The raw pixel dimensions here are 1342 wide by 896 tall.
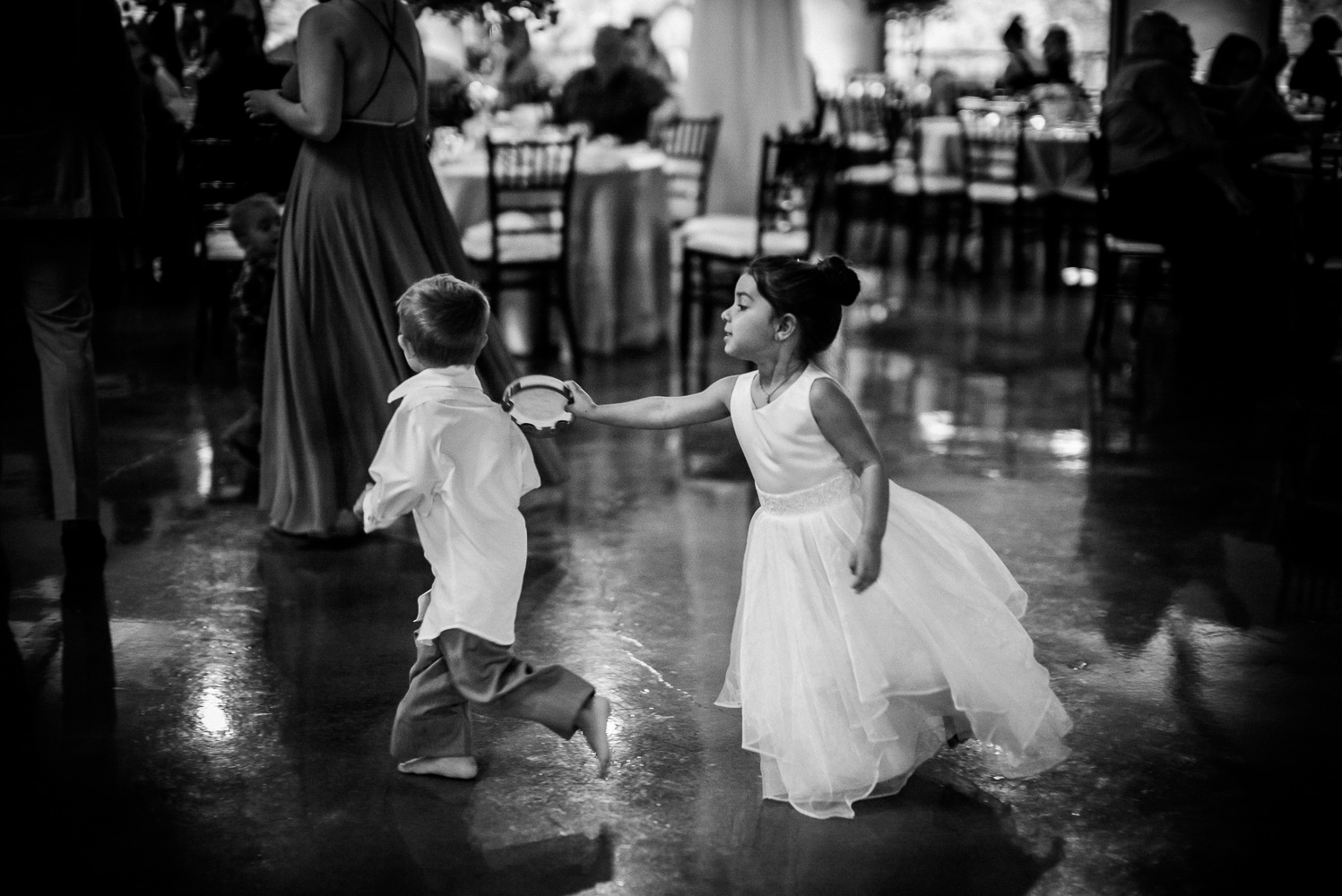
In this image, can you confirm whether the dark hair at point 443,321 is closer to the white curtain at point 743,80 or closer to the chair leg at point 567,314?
the chair leg at point 567,314

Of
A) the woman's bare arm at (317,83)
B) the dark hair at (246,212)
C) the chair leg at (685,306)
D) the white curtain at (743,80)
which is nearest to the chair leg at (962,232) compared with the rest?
the white curtain at (743,80)

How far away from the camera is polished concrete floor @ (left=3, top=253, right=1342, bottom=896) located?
2.37 meters

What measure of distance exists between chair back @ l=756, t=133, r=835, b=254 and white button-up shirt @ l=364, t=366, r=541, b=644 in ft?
14.8

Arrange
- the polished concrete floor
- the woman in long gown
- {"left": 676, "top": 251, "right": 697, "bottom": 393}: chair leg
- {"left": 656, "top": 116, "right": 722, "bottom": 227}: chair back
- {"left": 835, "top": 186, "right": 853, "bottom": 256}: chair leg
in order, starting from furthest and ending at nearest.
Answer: {"left": 835, "top": 186, "right": 853, "bottom": 256}: chair leg
{"left": 656, "top": 116, "right": 722, "bottom": 227}: chair back
{"left": 676, "top": 251, "right": 697, "bottom": 393}: chair leg
the woman in long gown
the polished concrete floor

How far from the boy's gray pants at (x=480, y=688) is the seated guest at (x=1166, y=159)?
17.4 feet

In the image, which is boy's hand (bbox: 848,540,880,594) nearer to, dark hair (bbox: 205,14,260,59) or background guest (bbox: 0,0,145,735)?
background guest (bbox: 0,0,145,735)

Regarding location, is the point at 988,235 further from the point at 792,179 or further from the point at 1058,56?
the point at 792,179

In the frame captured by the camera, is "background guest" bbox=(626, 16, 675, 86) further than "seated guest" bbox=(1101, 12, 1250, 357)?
Yes

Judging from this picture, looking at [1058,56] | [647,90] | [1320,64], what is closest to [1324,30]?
A: [1320,64]

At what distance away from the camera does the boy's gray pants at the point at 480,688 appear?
2.52m

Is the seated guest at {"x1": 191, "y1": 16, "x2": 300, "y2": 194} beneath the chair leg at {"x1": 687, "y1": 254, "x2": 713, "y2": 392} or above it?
above

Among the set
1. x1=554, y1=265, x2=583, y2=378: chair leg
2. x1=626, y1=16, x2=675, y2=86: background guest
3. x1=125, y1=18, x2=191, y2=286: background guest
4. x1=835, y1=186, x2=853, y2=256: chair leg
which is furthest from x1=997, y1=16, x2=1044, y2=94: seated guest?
x1=125, y1=18, x2=191, y2=286: background guest

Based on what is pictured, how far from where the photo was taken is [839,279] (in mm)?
2521

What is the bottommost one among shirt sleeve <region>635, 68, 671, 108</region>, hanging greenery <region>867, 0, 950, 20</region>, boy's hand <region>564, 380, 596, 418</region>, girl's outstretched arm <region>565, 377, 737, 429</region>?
girl's outstretched arm <region>565, 377, 737, 429</region>
